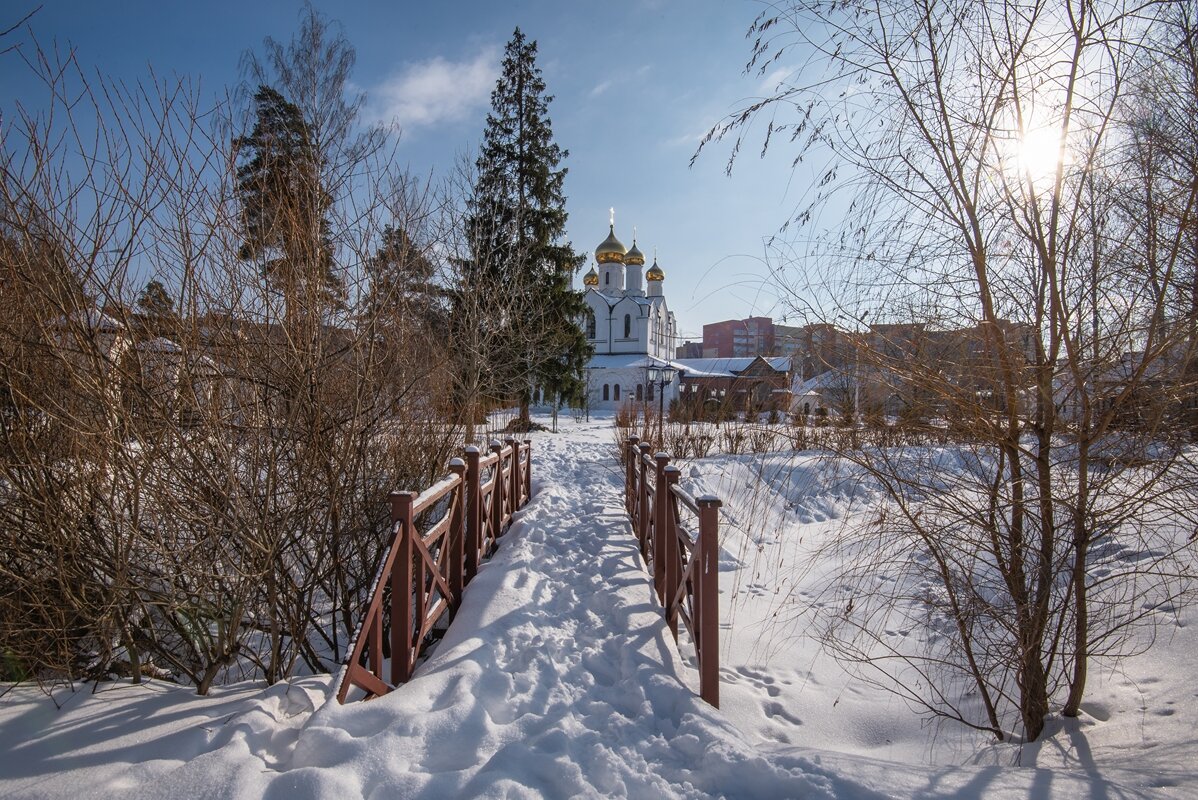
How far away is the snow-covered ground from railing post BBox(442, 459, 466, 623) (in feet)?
1.10

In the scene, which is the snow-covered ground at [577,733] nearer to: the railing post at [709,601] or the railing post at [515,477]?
the railing post at [709,601]

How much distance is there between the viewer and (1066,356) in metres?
2.41

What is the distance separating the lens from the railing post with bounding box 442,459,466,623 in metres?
4.09

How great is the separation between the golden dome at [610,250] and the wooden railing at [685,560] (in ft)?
119

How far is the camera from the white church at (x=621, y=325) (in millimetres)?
37312

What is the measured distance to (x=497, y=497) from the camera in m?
5.93

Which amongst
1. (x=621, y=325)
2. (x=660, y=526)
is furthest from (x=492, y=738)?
(x=621, y=325)

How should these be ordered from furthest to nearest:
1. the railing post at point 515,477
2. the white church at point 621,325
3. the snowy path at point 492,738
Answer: the white church at point 621,325, the railing post at point 515,477, the snowy path at point 492,738

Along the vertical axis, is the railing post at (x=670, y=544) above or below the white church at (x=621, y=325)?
below

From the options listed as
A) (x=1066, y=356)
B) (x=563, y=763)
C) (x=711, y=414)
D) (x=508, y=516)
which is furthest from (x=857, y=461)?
(x=711, y=414)

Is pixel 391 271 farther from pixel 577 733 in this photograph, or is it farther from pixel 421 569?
pixel 577 733

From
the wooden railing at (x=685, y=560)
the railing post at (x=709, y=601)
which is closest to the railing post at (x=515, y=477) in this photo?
the wooden railing at (x=685, y=560)

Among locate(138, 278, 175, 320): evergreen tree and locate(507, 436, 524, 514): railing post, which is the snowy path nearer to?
locate(138, 278, 175, 320): evergreen tree

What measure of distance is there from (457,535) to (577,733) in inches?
83.1
